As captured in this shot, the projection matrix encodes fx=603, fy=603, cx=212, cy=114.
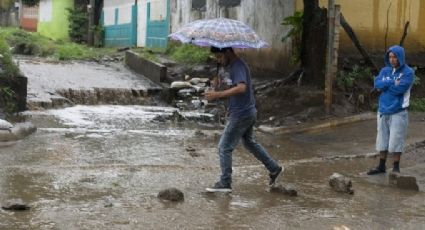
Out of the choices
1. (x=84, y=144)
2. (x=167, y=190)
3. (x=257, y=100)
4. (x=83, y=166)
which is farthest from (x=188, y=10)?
(x=167, y=190)

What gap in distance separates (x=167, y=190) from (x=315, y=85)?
7.74 m

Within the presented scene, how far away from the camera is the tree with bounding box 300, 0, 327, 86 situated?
43.8 ft

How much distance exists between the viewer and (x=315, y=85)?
531 inches

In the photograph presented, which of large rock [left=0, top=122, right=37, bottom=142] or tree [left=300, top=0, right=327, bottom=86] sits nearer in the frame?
large rock [left=0, top=122, right=37, bottom=142]

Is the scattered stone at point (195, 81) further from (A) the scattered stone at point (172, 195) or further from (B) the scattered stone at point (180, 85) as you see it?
(A) the scattered stone at point (172, 195)

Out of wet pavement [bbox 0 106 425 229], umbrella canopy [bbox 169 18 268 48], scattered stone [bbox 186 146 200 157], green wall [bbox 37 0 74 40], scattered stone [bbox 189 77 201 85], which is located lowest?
scattered stone [bbox 186 146 200 157]

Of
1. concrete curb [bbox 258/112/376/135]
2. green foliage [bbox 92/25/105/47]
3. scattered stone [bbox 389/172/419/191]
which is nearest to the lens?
scattered stone [bbox 389/172/419/191]

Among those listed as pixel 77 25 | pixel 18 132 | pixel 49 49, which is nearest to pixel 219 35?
pixel 18 132

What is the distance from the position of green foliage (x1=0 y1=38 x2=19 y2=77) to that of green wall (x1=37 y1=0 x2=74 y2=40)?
23.1 m

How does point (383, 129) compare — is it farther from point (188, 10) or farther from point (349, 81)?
point (188, 10)

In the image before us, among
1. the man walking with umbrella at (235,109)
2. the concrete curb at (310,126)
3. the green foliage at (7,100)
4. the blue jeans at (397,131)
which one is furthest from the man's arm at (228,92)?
the green foliage at (7,100)

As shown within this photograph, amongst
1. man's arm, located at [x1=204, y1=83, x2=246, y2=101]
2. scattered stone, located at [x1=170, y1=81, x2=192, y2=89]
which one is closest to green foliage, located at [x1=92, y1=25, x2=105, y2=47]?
scattered stone, located at [x1=170, y1=81, x2=192, y2=89]

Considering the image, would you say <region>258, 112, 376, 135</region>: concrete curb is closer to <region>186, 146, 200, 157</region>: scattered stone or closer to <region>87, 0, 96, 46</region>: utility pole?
<region>186, 146, 200, 157</region>: scattered stone

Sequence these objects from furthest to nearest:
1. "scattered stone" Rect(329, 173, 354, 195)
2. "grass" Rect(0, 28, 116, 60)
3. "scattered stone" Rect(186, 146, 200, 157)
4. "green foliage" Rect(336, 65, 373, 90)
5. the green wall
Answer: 1. the green wall
2. "grass" Rect(0, 28, 116, 60)
3. "green foliage" Rect(336, 65, 373, 90)
4. "scattered stone" Rect(186, 146, 200, 157)
5. "scattered stone" Rect(329, 173, 354, 195)
